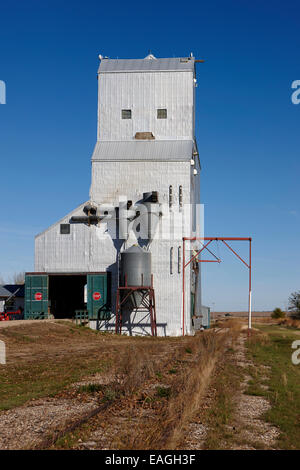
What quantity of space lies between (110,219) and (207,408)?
98.2 feet

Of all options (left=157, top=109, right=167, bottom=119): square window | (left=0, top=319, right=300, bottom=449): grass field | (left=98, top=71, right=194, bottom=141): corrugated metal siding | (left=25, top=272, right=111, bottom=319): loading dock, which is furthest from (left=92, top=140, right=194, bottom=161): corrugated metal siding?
(left=0, top=319, right=300, bottom=449): grass field

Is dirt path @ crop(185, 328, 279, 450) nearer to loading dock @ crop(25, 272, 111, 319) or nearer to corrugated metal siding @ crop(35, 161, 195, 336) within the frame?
corrugated metal siding @ crop(35, 161, 195, 336)

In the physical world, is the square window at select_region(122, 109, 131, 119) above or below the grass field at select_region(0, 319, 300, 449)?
above

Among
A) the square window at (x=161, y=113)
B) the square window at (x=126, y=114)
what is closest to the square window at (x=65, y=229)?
the square window at (x=126, y=114)

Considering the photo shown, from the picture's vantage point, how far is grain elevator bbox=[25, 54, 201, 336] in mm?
40812

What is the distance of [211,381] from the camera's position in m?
16.4

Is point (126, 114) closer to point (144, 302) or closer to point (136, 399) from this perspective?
point (144, 302)

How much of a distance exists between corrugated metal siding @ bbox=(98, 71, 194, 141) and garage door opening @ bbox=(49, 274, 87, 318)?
11.5 metres

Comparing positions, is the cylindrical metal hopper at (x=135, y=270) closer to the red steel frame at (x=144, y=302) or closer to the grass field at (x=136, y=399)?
the red steel frame at (x=144, y=302)

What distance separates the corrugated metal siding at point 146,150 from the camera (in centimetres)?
4278
